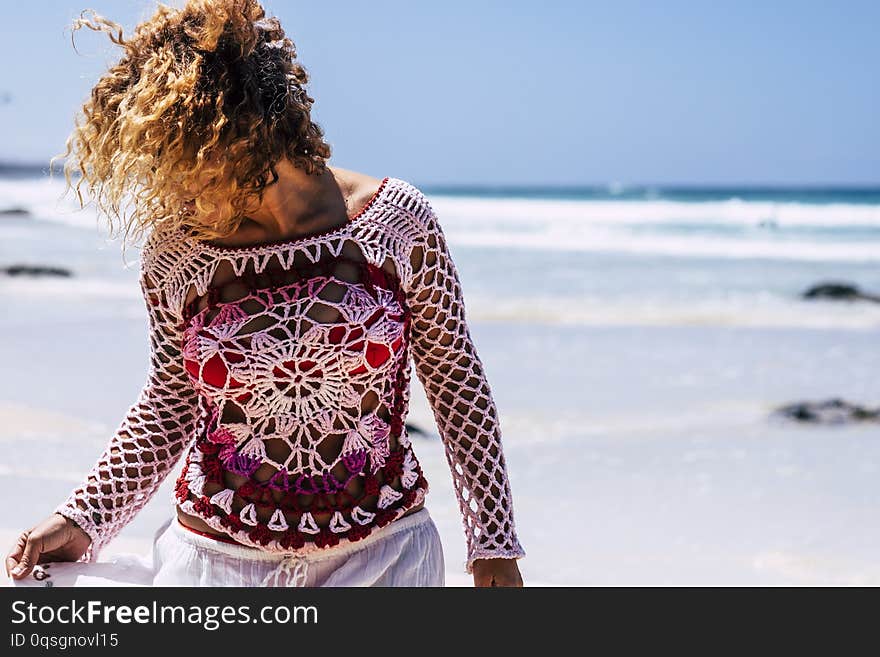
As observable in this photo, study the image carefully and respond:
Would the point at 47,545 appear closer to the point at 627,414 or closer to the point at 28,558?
the point at 28,558

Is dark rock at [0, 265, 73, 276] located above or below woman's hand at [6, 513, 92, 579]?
below

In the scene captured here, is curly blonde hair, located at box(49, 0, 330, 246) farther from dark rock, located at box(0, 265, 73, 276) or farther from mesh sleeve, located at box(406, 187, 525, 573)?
dark rock, located at box(0, 265, 73, 276)

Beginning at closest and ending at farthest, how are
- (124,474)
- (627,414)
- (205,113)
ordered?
(205,113) < (124,474) < (627,414)

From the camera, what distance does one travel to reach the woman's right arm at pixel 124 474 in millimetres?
2332

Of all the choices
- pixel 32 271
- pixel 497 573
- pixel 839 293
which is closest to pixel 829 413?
pixel 497 573

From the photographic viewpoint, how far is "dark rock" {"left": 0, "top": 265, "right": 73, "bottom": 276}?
49.8ft

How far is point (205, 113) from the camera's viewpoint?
1.99m

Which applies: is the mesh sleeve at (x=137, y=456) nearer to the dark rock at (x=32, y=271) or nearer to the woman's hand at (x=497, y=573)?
the woman's hand at (x=497, y=573)

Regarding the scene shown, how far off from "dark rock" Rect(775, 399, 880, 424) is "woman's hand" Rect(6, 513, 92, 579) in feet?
18.4

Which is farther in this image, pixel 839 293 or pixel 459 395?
pixel 839 293

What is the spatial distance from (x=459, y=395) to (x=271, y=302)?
1.40 ft

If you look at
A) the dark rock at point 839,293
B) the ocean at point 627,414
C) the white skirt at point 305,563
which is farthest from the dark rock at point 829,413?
the dark rock at point 839,293

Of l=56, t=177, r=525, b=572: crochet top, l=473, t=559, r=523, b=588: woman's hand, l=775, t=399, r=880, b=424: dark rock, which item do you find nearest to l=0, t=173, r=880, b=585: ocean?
l=775, t=399, r=880, b=424: dark rock
